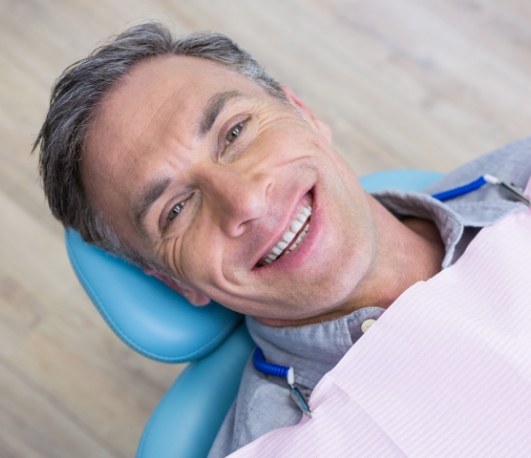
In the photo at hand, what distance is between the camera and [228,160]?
1.02 m

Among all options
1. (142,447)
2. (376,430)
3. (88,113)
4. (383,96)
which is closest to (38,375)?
(142,447)

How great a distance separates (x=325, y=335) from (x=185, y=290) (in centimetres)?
29

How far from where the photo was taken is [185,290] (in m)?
1.20

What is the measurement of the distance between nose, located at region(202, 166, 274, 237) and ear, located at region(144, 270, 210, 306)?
0.71 feet

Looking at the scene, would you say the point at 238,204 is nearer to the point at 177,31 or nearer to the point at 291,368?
the point at 291,368

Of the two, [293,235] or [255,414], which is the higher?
[293,235]

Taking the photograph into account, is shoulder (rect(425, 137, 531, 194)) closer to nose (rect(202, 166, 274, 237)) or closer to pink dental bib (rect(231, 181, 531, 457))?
pink dental bib (rect(231, 181, 531, 457))

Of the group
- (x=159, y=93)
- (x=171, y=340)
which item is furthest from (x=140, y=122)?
(x=171, y=340)

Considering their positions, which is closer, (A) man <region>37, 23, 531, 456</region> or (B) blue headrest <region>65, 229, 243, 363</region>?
(A) man <region>37, 23, 531, 456</region>

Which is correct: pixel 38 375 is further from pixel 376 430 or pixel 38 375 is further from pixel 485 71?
pixel 485 71

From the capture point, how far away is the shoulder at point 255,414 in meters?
1.06

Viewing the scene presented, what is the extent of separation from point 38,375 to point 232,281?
38.9 inches

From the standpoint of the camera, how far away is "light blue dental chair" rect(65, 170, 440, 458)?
1170 millimetres

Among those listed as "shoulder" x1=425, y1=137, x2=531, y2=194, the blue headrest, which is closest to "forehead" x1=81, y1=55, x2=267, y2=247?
the blue headrest
